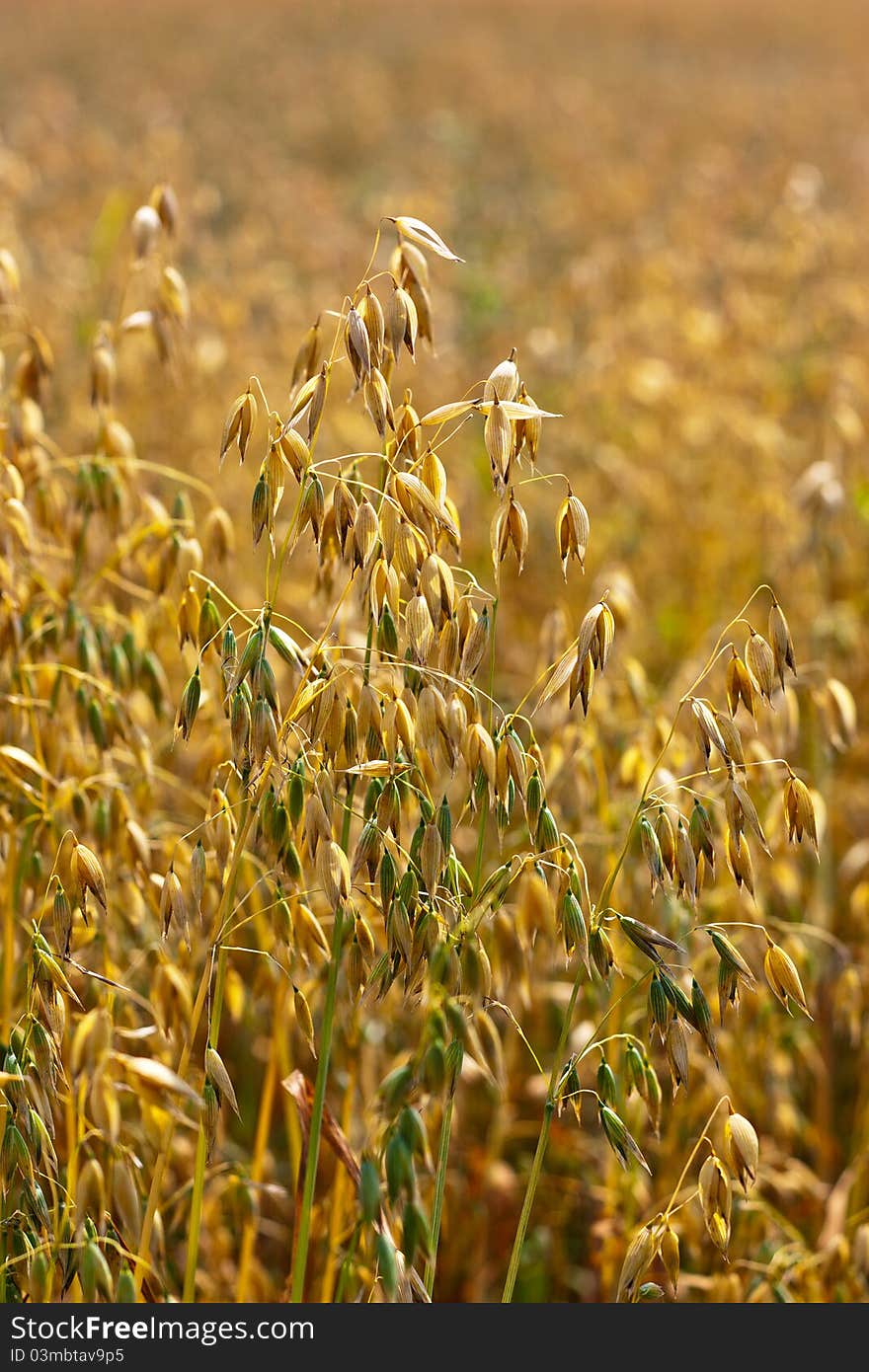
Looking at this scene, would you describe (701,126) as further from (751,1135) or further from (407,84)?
(751,1135)

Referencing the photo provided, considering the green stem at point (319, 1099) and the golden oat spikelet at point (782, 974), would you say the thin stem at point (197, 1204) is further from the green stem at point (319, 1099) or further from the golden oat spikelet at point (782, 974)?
the golden oat spikelet at point (782, 974)

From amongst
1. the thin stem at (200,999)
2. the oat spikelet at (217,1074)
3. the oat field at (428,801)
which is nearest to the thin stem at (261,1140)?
the oat field at (428,801)

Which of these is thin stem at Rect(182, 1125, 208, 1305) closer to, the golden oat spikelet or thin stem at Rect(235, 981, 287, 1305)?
thin stem at Rect(235, 981, 287, 1305)

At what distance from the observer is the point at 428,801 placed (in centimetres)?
115

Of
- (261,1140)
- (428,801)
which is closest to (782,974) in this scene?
(428,801)

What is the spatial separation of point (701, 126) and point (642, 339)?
29.7 feet

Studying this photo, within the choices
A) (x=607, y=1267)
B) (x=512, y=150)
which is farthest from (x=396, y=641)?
(x=512, y=150)

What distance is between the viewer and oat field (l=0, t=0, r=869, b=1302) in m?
1.16

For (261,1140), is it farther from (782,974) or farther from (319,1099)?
(782,974)

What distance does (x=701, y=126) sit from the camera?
12.9 metres

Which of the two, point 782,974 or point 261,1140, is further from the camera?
point 261,1140

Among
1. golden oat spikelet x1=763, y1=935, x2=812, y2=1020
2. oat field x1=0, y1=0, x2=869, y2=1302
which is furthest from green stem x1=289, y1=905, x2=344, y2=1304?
golden oat spikelet x1=763, y1=935, x2=812, y2=1020

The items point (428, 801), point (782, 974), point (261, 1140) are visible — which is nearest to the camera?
point (428, 801)

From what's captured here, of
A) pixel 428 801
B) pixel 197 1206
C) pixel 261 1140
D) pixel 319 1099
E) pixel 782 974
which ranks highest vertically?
pixel 428 801
